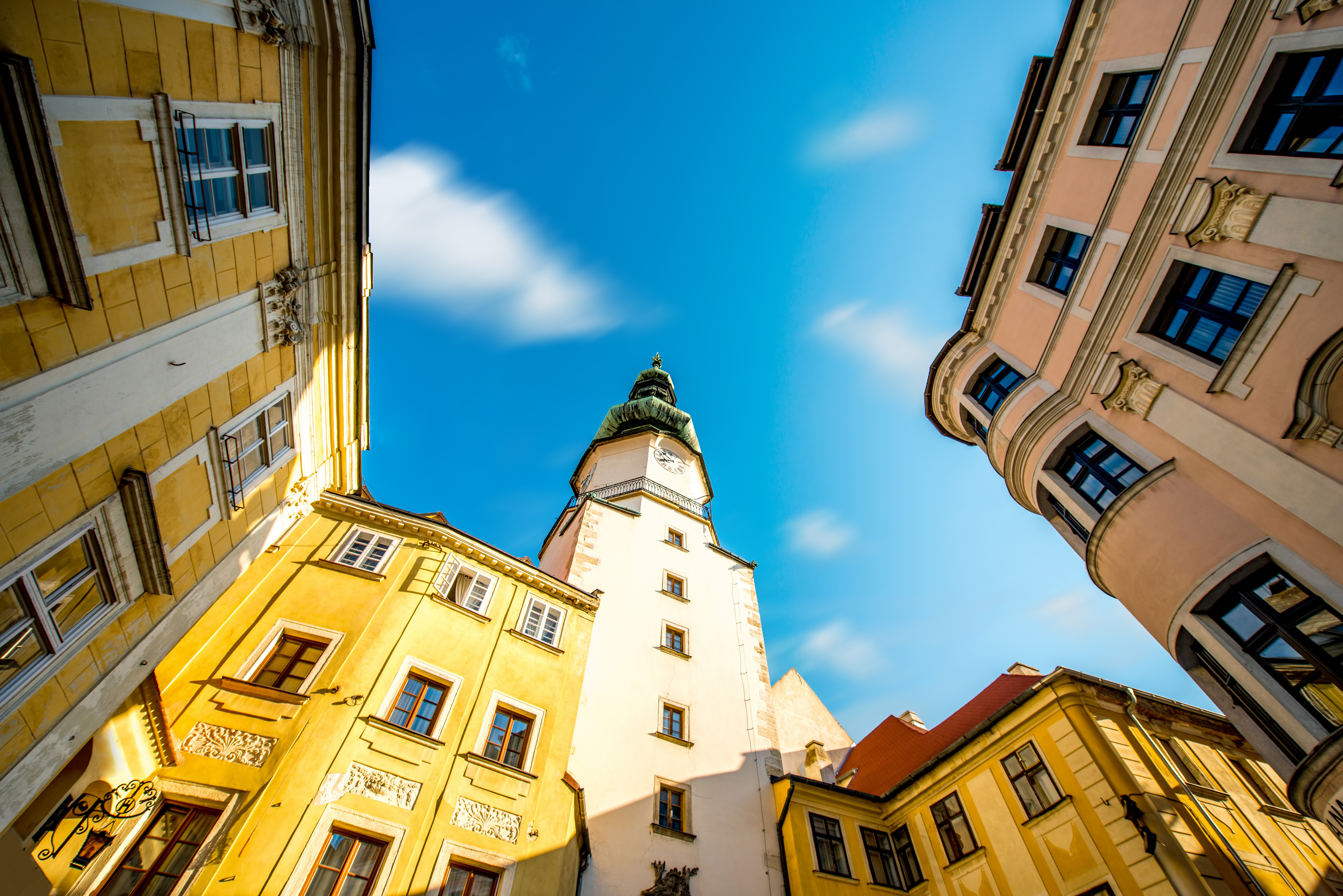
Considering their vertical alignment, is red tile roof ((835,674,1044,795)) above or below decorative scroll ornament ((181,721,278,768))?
above

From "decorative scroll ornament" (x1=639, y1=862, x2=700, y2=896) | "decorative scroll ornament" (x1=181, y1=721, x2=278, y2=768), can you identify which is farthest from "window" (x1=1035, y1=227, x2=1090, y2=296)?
"decorative scroll ornament" (x1=181, y1=721, x2=278, y2=768)

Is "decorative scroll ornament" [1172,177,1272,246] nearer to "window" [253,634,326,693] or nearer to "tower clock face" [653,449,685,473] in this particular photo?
"window" [253,634,326,693]

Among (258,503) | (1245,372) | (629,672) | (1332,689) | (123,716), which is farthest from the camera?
(629,672)

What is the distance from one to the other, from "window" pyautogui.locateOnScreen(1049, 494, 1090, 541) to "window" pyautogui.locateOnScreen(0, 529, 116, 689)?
16601 mm

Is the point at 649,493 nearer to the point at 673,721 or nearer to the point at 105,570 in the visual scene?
the point at 673,721

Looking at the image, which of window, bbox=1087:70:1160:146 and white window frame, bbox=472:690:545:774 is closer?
window, bbox=1087:70:1160:146

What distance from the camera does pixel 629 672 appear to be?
1916cm

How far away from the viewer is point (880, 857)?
54.9 ft

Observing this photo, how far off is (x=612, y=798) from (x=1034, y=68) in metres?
21.8

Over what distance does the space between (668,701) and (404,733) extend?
9.24m

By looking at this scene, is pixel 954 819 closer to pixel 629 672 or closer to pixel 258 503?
pixel 629 672

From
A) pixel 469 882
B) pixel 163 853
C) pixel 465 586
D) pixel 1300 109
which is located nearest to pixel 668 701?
pixel 465 586


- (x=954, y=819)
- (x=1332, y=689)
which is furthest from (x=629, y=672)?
(x=1332, y=689)

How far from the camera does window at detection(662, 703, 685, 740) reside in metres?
18.3
